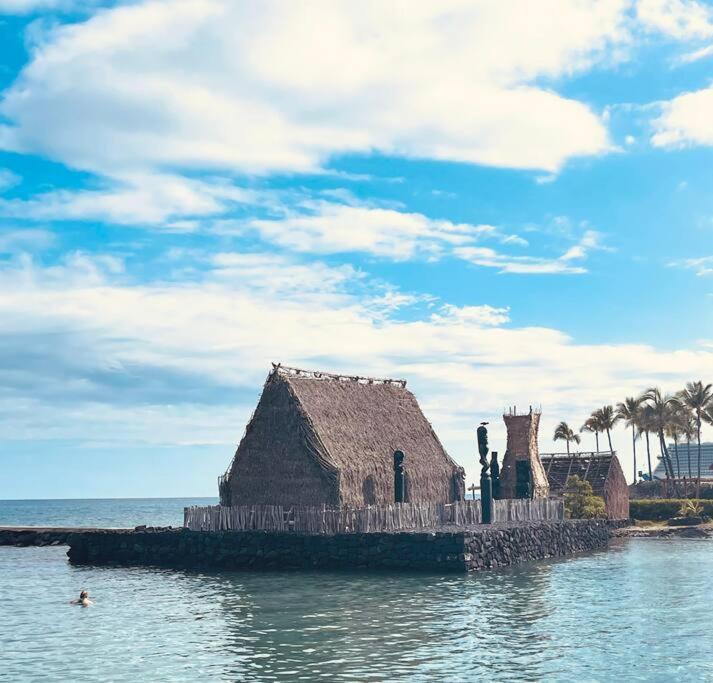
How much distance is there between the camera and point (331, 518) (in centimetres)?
3969

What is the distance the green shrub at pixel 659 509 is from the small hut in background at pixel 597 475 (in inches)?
115

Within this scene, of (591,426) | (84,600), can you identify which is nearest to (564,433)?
(591,426)

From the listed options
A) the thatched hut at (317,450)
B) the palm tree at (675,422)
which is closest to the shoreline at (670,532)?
the thatched hut at (317,450)

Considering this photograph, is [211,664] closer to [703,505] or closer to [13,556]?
[13,556]

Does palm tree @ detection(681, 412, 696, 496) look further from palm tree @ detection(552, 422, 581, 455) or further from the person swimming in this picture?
the person swimming

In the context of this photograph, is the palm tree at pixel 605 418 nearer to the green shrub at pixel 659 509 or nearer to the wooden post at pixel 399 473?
the green shrub at pixel 659 509

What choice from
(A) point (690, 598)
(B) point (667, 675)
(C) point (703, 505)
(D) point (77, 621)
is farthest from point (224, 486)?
(C) point (703, 505)

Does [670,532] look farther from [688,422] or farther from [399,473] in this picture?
[688,422]

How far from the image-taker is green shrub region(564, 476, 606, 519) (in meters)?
58.7

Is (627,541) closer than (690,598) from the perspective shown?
No

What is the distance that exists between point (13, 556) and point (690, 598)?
3546 cm

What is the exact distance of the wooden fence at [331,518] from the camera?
39594mm

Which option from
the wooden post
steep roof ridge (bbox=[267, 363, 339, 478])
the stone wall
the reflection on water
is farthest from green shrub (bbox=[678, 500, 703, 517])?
steep roof ridge (bbox=[267, 363, 339, 478])

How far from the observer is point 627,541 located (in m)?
57.3
